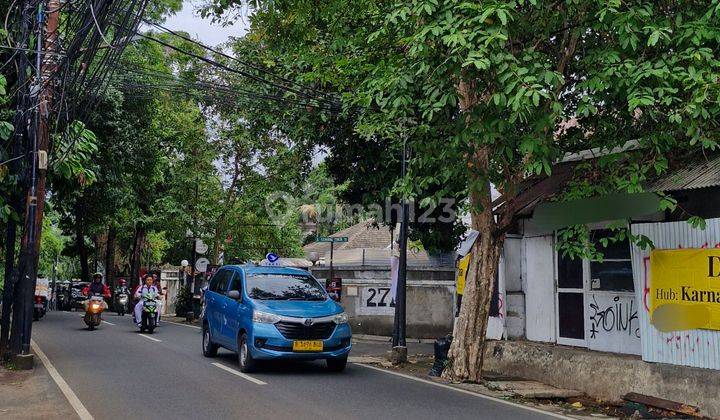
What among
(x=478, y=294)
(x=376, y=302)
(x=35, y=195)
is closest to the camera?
(x=478, y=294)

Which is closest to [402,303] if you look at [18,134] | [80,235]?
[18,134]

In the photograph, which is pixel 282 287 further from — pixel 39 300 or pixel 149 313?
pixel 39 300

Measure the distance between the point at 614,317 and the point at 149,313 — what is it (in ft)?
43.9

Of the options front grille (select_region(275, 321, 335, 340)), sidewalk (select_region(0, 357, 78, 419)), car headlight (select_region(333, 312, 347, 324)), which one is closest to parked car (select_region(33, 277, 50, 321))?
sidewalk (select_region(0, 357, 78, 419))

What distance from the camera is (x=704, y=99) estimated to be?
8273mm

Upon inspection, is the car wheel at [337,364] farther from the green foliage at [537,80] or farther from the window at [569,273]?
the window at [569,273]

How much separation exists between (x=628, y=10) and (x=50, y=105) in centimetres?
968

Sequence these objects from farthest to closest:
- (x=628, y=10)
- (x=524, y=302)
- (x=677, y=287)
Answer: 1. (x=524, y=302)
2. (x=677, y=287)
3. (x=628, y=10)

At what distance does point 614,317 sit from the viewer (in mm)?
11852

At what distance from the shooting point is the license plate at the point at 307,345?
1173cm

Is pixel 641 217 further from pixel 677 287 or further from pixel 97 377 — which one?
pixel 97 377

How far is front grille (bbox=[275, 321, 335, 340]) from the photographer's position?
11750mm

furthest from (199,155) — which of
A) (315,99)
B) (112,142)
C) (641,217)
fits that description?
(641,217)

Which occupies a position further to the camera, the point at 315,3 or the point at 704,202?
the point at 315,3
